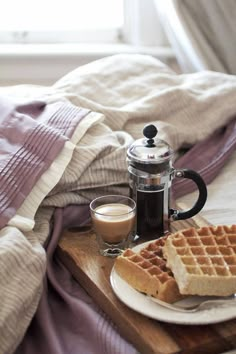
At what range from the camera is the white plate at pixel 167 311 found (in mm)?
808

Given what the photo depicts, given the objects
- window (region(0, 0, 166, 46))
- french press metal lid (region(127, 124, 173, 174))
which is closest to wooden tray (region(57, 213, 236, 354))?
french press metal lid (region(127, 124, 173, 174))

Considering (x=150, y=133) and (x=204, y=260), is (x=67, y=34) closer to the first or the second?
(x=150, y=133)

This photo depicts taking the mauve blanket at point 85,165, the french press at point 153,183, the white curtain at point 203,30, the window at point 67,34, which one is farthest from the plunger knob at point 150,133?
the window at point 67,34

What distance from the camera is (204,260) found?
2.84 feet

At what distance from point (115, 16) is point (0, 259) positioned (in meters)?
1.24

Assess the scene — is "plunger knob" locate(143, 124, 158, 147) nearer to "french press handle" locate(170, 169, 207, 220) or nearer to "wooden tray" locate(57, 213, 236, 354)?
"french press handle" locate(170, 169, 207, 220)

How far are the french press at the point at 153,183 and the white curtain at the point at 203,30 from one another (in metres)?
0.75

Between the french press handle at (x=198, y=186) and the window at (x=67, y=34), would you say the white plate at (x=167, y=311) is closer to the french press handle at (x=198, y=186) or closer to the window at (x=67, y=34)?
the french press handle at (x=198, y=186)

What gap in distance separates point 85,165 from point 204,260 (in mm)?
300

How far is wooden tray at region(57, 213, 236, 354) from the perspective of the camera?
79cm

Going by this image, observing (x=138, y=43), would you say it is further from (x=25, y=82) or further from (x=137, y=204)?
(x=137, y=204)

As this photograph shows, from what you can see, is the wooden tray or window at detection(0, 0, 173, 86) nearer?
the wooden tray

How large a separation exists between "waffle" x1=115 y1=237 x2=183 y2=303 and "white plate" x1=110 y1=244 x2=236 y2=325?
0.01 metres

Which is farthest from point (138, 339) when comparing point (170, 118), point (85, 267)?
point (170, 118)
